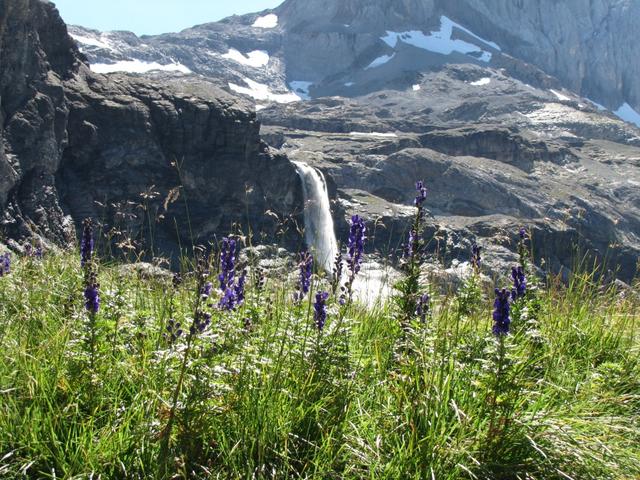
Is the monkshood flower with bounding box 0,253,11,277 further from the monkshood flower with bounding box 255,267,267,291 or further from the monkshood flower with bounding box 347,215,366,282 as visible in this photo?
the monkshood flower with bounding box 347,215,366,282

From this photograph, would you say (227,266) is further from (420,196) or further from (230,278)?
(420,196)

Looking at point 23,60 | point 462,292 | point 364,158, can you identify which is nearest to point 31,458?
point 462,292

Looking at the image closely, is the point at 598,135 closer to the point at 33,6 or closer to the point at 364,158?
the point at 364,158

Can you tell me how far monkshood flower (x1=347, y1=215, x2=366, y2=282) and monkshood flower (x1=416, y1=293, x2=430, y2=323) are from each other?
0.63m

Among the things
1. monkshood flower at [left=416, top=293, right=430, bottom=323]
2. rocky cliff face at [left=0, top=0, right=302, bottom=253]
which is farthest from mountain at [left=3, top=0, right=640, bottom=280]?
monkshood flower at [left=416, top=293, right=430, bottom=323]

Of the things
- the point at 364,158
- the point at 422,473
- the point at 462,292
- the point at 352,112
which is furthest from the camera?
the point at 352,112

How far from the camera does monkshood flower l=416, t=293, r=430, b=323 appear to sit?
501 centimetres

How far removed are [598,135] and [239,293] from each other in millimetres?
215436

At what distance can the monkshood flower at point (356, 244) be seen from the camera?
16.1 ft

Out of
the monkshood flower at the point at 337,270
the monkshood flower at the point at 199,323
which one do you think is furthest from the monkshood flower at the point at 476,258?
the monkshood flower at the point at 199,323

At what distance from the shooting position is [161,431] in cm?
315

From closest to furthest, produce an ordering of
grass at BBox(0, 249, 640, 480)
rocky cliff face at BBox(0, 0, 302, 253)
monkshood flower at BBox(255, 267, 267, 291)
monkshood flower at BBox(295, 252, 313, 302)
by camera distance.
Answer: grass at BBox(0, 249, 640, 480)
monkshood flower at BBox(295, 252, 313, 302)
monkshood flower at BBox(255, 267, 267, 291)
rocky cliff face at BBox(0, 0, 302, 253)

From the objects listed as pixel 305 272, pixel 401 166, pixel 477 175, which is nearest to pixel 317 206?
pixel 401 166

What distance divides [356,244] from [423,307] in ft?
2.68
